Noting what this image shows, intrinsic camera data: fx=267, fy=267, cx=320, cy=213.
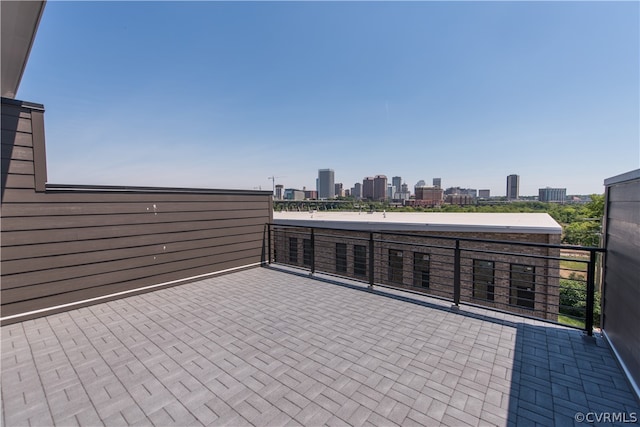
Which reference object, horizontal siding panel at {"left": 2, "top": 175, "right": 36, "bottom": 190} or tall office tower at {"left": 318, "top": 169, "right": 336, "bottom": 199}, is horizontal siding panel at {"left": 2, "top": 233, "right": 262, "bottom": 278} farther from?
tall office tower at {"left": 318, "top": 169, "right": 336, "bottom": 199}

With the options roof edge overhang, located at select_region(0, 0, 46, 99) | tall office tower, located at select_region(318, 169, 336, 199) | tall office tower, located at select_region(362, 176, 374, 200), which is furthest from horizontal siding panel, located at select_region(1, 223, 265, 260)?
tall office tower, located at select_region(362, 176, 374, 200)

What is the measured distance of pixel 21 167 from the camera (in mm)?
3166

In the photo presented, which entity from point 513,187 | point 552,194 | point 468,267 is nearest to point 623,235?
point 468,267

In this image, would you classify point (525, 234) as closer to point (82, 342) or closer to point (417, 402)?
point (417, 402)

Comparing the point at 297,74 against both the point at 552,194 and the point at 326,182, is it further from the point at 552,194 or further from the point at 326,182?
the point at 552,194

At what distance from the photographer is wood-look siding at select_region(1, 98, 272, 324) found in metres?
3.14

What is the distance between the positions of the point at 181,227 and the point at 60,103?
177 inches

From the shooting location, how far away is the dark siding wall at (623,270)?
1.88 meters

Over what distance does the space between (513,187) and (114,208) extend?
78.7m

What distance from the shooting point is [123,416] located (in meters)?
1.69

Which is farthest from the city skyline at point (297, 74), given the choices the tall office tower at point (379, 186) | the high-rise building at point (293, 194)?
the tall office tower at point (379, 186)

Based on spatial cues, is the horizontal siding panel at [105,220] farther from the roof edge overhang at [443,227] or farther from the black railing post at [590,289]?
the black railing post at [590,289]

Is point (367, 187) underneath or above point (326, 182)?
underneath

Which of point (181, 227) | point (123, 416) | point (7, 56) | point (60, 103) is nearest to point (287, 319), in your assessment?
point (123, 416)
